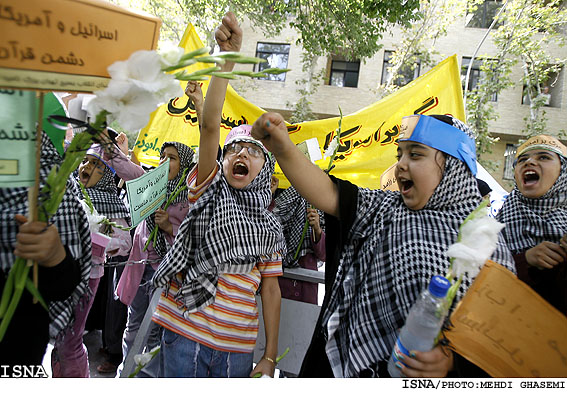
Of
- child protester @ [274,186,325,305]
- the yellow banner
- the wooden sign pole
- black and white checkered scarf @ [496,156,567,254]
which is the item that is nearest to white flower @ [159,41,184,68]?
the wooden sign pole

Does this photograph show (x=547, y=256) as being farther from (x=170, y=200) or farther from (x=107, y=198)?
(x=107, y=198)

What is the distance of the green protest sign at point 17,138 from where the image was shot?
0.85 metres

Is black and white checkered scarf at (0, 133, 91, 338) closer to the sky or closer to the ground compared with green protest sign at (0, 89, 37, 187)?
closer to the ground

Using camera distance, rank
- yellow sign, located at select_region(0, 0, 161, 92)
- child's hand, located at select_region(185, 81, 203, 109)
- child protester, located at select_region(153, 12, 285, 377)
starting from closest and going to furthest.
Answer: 1. yellow sign, located at select_region(0, 0, 161, 92)
2. child protester, located at select_region(153, 12, 285, 377)
3. child's hand, located at select_region(185, 81, 203, 109)

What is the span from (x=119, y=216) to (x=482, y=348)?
2663 millimetres

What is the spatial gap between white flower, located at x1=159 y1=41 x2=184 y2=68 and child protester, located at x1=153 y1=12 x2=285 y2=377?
0.73 m

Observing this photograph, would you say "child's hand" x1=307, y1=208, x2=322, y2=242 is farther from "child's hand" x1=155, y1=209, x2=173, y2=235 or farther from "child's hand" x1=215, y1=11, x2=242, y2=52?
"child's hand" x1=215, y1=11, x2=242, y2=52

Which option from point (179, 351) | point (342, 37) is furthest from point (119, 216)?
point (342, 37)

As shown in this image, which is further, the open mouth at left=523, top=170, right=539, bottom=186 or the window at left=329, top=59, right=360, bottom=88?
the window at left=329, top=59, right=360, bottom=88

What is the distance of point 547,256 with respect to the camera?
1.57m

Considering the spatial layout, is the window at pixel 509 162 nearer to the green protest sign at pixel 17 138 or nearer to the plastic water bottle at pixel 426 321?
the plastic water bottle at pixel 426 321

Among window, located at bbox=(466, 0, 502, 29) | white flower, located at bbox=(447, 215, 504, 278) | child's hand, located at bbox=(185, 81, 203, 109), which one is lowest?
white flower, located at bbox=(447, 215, 504, 278)

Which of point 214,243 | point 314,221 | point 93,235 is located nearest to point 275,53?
point 314,221

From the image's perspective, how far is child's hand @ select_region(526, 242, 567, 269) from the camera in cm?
155
